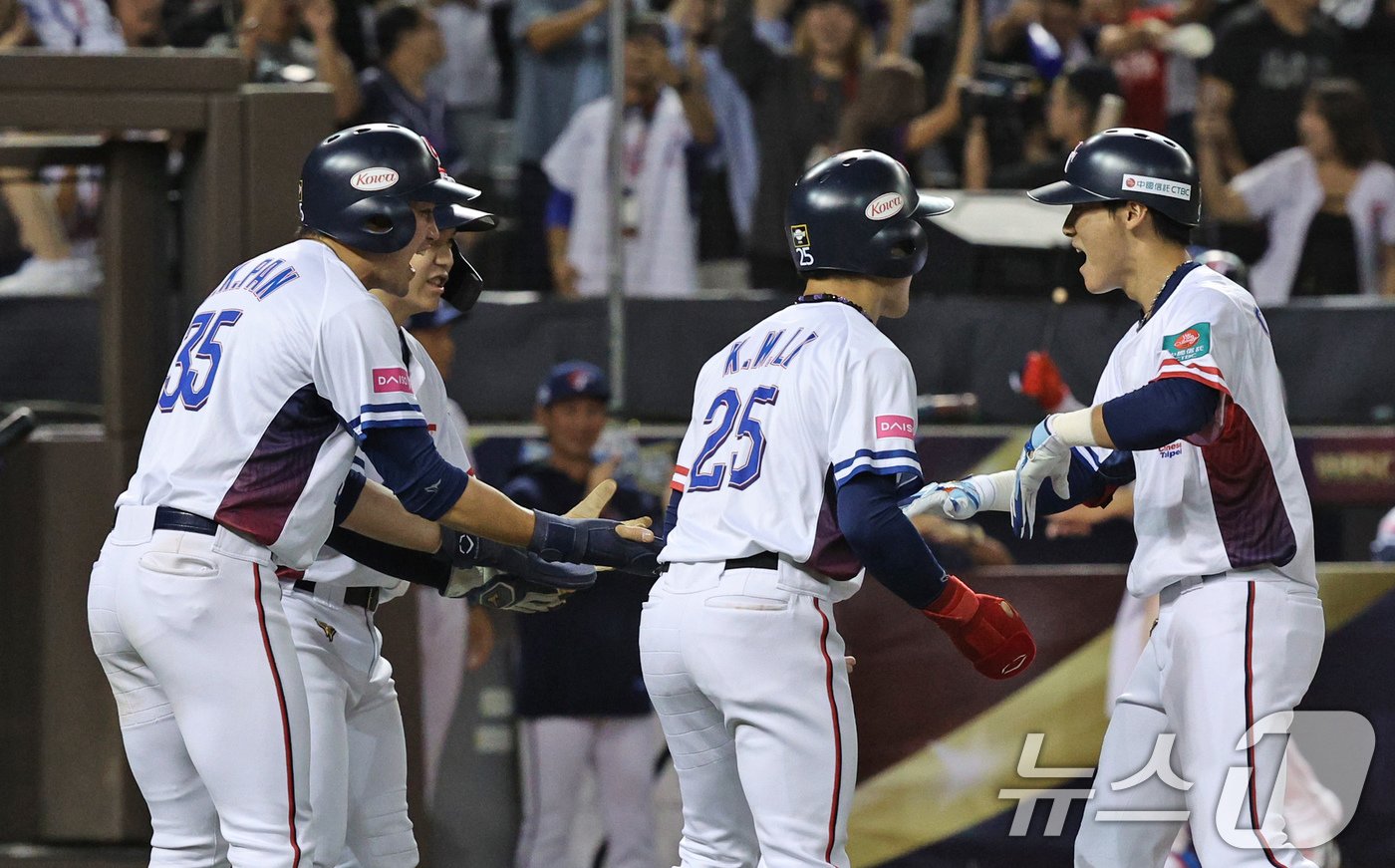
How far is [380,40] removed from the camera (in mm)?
7613

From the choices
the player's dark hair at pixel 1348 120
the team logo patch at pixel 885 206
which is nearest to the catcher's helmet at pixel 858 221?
the team logo patch at pixel 885 206

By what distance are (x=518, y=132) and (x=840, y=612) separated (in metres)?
2.56

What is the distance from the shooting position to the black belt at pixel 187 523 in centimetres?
373

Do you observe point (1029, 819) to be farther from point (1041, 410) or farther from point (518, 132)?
point (518, 132)

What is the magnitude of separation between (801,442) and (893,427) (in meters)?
0.20

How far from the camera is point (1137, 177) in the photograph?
4.20 m

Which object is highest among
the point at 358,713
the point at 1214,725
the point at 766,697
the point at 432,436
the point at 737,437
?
the point at 737,437

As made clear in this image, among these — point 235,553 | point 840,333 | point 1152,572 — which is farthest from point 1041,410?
point 235,553

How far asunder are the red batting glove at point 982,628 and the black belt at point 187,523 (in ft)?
5.04

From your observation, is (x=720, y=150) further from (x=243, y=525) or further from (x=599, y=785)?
(x=243, y=525)

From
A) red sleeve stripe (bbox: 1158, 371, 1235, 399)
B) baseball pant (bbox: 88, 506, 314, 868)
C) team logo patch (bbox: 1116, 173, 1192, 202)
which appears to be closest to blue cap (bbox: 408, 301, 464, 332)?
baseball pant (bbox: 88, 506, 314, 868)

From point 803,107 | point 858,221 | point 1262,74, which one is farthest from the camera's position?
point 1262,74

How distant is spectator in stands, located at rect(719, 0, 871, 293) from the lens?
7.48 m

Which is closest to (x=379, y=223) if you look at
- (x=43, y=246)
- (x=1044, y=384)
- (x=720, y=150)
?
(x=43, y=246)
